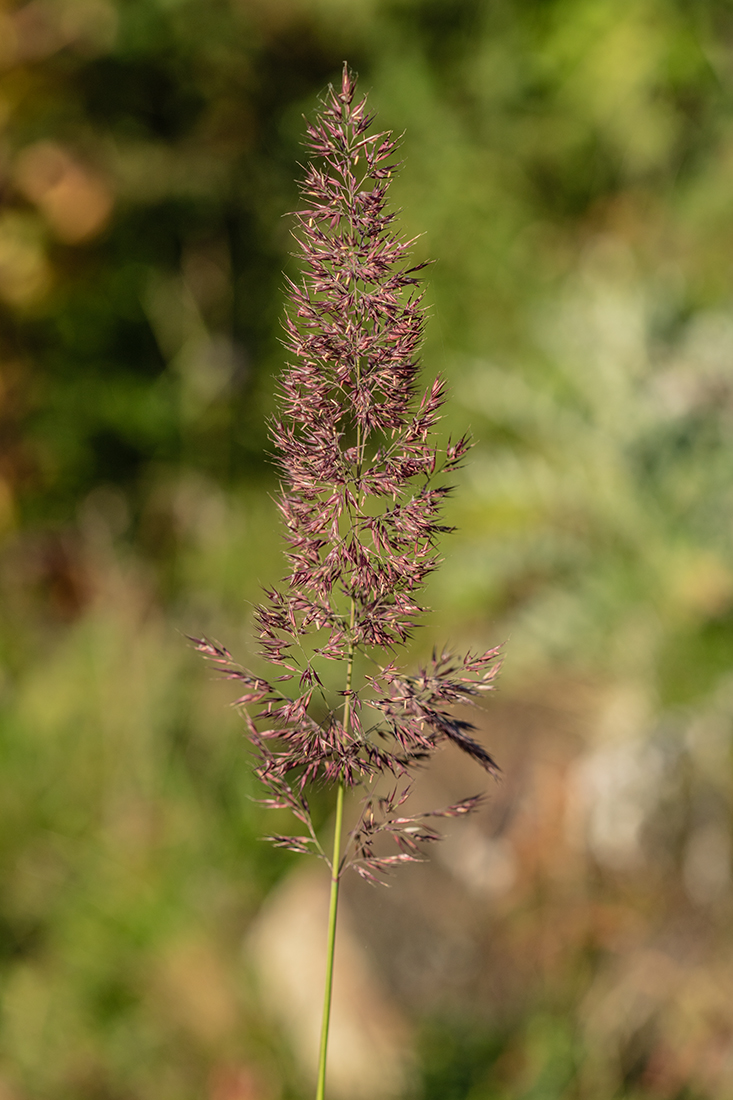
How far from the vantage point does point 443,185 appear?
15.4 ft

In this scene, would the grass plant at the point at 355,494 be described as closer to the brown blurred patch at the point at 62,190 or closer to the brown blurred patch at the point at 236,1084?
the brown blurred patch at the point at 236,1084

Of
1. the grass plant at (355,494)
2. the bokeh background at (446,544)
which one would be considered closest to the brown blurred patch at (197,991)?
the bokeh background at (446,544)

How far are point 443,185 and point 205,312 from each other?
143cm

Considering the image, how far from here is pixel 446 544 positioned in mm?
3877

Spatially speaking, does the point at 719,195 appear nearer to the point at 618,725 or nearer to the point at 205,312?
the point at 205,312

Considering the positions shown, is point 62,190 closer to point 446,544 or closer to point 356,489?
point 446,544

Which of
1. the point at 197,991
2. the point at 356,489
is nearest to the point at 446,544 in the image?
the point at 197,991

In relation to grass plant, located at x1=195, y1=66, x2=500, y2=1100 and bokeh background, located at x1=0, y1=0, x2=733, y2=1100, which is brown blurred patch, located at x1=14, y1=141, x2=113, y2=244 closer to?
bokeh background, located at x1=0, y1=0, x2=733, y2=1100

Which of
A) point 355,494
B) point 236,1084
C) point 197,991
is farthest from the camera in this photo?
point 197,991

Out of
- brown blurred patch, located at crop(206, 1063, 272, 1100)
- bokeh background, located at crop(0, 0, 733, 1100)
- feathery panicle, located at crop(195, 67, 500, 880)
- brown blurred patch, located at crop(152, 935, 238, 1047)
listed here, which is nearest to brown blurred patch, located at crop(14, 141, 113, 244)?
bokeh background, located at crop(0, 0, 733, 1100)

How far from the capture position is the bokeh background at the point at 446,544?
221cm

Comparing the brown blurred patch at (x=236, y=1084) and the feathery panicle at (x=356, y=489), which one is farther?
the brown blurred patch at (x=236, y=1084)

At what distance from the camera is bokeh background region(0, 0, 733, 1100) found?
2.21 m

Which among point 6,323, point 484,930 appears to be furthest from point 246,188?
point 484,930
